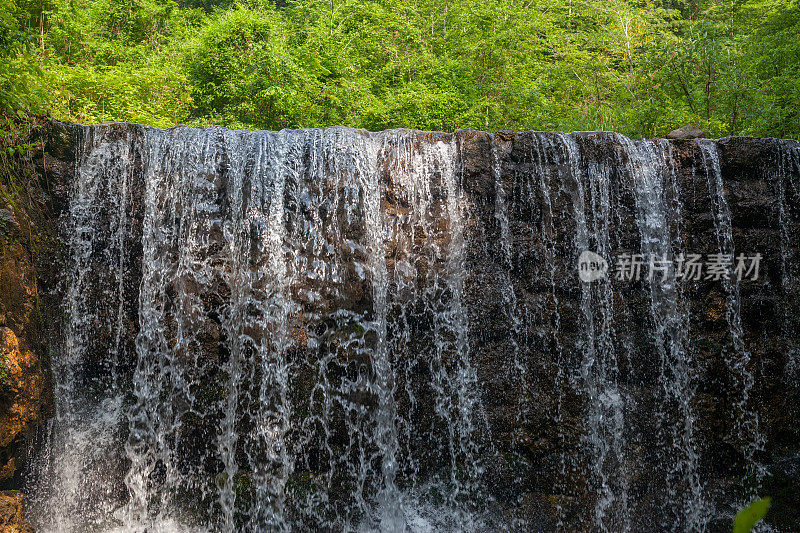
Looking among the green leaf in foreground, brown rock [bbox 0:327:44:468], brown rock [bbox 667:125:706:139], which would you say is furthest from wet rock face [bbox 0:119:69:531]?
brown rock [bbox 667:125:706:139]

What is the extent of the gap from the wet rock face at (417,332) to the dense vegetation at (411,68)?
11.1ft

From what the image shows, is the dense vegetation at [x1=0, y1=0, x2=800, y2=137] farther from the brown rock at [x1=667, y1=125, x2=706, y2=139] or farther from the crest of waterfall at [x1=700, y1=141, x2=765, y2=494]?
the crest of waterfall at [x1=700, y1=141, x2=765, y2=494]

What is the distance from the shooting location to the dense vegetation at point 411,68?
8508 mm

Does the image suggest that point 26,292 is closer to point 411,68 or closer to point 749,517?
point 749,517

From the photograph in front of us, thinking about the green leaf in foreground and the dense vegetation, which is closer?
the green leaf in foreground

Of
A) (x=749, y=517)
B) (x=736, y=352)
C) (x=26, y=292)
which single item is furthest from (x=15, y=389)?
(x=736, y=352)

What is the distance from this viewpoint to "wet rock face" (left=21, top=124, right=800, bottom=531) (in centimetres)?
487

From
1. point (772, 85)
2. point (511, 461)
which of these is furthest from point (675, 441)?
point (772, 85)

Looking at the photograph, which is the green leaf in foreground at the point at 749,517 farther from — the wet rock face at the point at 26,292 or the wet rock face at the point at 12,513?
the wet rock face at the point at 12,513

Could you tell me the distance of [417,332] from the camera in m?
5.20

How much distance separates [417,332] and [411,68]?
6495 millimetres

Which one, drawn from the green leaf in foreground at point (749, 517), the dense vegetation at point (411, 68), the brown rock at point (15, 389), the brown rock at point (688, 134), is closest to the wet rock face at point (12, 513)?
the brown rock at point (15, 389)

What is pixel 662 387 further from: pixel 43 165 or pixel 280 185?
pixel 43 165

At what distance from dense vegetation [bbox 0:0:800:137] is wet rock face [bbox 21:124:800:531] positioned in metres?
3.39
